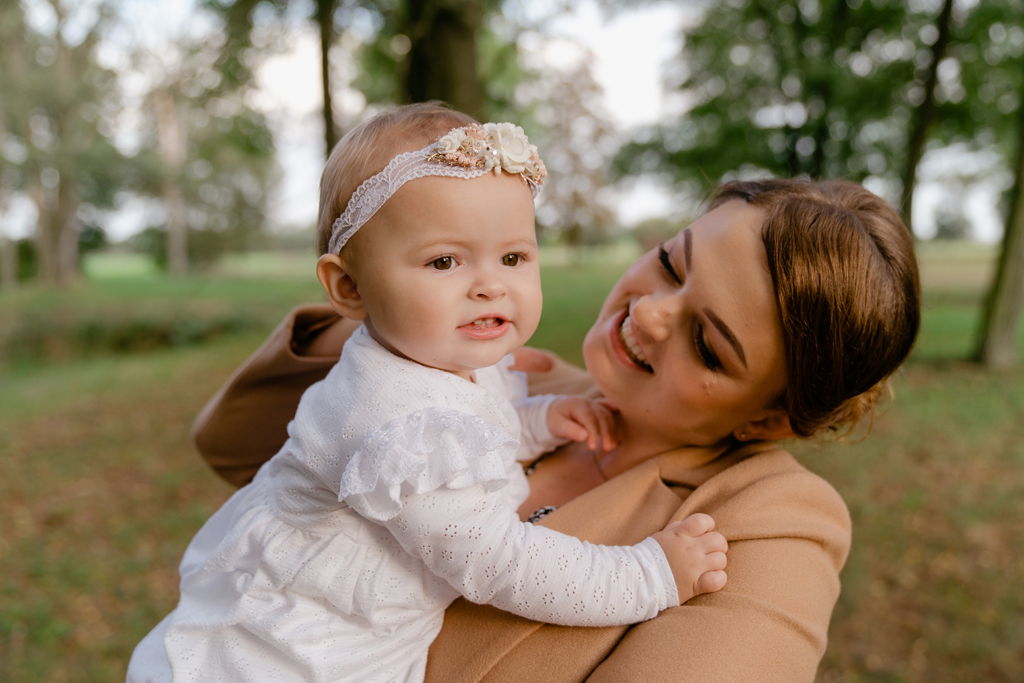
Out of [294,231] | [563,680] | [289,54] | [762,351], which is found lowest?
[294,231]

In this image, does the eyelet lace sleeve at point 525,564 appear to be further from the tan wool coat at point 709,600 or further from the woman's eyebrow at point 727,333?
the woman's eyebrow at point 727,333

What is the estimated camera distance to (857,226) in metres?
1.81

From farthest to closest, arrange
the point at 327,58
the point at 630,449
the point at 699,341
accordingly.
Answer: the point at 327,58 < the point at 630,449 < the point at 699,341

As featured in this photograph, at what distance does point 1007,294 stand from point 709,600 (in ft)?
35.1

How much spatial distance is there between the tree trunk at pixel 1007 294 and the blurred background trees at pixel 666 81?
0.9 inches

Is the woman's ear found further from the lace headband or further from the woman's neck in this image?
the lace headband

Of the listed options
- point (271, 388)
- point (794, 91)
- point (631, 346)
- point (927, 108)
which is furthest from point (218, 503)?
point (794, 91)

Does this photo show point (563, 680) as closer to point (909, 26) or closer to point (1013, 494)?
point (1013, 494)

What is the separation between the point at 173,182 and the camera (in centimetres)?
2777

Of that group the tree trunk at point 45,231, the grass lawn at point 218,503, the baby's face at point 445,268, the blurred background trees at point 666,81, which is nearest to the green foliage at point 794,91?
the blurred background trees at point 666,81

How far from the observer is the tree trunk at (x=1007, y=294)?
10.0 meters

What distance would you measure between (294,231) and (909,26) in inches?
1516

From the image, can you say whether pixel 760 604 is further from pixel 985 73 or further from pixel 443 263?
pixel 985 73

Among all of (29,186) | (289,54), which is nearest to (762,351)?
(289,54)
